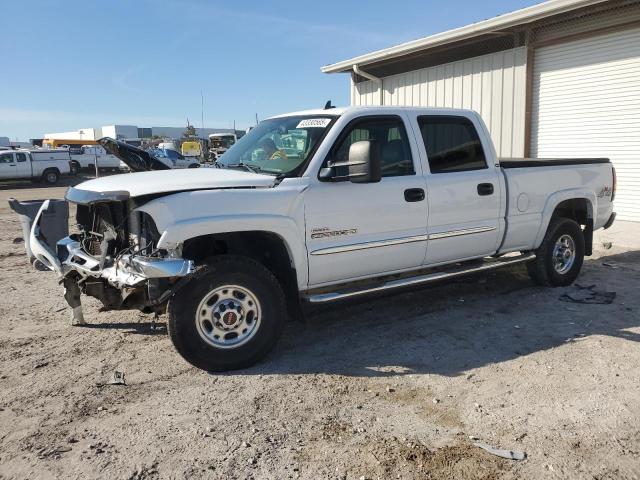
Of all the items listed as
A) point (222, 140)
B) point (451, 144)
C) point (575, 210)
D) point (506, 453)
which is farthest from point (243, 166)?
point (222, 140)

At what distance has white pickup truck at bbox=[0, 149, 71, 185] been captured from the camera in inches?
1130

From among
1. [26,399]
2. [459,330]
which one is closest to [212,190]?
[26,399]

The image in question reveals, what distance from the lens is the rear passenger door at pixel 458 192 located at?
16.9 ft

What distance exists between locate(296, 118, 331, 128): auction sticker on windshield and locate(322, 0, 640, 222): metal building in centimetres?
773

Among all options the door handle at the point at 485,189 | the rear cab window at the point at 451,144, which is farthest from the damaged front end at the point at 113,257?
the door handle at the point at 485,189

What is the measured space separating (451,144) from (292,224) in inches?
78.9

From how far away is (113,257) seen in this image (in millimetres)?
4395

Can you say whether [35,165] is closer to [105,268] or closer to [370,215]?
[105,268]

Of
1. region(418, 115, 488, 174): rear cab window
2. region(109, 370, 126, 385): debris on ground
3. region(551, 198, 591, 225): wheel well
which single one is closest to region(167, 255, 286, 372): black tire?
region(109, 370, 126, 385): debris on ground

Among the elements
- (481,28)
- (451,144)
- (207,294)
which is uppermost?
(481,28)

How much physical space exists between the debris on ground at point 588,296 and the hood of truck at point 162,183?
3.66 m

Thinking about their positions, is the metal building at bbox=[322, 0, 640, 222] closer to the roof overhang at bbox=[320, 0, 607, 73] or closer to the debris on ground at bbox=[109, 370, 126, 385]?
the roof overhang at bbox=[320, 0, 607, 73]

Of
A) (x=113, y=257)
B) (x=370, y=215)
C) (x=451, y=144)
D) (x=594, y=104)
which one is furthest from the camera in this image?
(x=594, y=104)

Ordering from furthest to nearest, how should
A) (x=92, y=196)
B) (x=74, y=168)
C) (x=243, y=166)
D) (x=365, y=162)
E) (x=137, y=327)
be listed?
(x=74, y=168), (x=137, y=327), (x=243, y=166), (x=365, y=162), (x=92, y=196)
